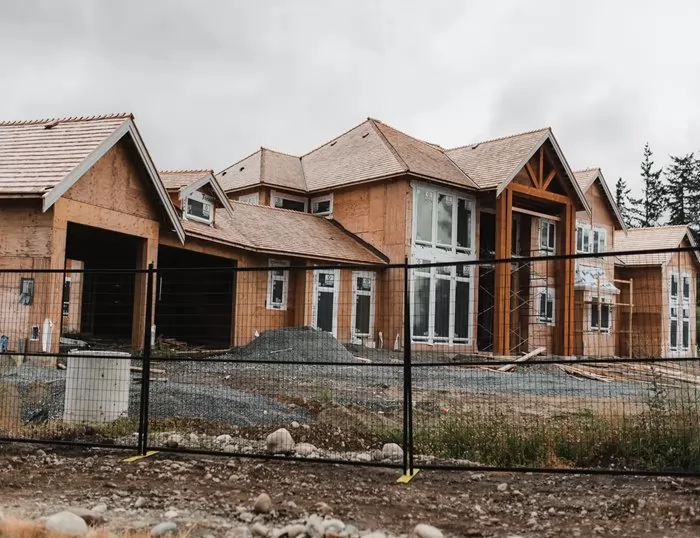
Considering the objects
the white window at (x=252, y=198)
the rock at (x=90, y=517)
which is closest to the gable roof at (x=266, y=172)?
the white window at (x=252, y=198)

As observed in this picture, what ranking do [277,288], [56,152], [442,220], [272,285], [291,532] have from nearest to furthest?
[291,532] < [56,152] < [272,285] < [277,288] < [442,220]

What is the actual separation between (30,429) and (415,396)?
7.50 meters

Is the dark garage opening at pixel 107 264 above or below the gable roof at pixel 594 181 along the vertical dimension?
below

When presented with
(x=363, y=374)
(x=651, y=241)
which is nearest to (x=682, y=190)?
(x=651, y=241)

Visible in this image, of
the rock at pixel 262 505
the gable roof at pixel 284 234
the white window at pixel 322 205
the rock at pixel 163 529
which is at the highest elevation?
the white window at pixel 322 205

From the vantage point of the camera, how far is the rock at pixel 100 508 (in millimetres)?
5773

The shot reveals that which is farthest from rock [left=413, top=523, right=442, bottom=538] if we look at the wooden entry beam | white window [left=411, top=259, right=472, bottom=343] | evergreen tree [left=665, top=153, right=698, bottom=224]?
evergreen tree [left=665, top=153, right=698, bottom=224]

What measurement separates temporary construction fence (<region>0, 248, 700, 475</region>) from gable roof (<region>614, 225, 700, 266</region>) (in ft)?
0.70

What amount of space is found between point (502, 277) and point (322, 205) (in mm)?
8272

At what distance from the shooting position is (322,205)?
3152 cm

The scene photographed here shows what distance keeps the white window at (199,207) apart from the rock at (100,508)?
17335 mm

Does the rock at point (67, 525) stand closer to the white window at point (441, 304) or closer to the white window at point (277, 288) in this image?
the white window at point (277, 288)

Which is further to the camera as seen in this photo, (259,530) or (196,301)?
(196,301)

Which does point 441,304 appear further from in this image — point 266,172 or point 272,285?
point 266,172
